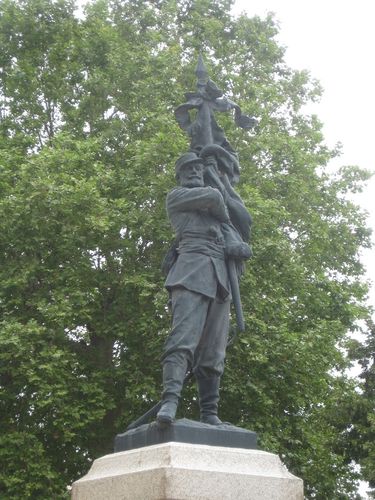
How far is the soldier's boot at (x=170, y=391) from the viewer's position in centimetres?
643

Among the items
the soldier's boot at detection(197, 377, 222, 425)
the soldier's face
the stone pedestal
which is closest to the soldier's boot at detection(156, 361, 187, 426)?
the stone pedestal

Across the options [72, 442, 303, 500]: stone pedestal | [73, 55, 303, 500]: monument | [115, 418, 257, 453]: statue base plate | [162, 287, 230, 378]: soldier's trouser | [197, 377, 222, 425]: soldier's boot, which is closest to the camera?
[72, 442, 303, 500]: stone pedestal

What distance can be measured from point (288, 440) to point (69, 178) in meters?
6.34

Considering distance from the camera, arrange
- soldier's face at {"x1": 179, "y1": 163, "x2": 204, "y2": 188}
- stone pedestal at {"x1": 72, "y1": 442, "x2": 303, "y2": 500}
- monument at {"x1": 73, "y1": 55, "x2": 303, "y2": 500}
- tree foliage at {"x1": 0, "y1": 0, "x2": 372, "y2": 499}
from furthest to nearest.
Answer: tree foliage at {"x1": 0, "y1": 0, "x2": 372, "y2": 499}, soldier's face at {"x1": 179, "y1": 163, "x2": 204, "y2": 188}, monument at {"x1": 73, "y1": 55, "x2": 303, "y2": 500}, stone pedestal at {"x1": 72, "y1": 442, "x2": 303, "y2": 500}

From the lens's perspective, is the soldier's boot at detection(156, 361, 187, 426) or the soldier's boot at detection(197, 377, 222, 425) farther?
the soldier's boot at detection(197, 377, 222, 425)

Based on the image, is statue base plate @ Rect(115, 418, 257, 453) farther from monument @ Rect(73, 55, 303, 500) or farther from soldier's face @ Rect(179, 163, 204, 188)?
soldier's face @ Rect(179, 163, 204, 188)

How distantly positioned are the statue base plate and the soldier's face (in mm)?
1970

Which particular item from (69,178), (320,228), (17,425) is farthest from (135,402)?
(320,228)

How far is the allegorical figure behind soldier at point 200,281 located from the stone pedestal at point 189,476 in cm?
62

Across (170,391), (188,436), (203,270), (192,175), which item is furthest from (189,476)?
(192,175)

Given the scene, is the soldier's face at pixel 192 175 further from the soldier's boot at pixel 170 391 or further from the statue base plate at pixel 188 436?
the statue base plate at pixel 188 436

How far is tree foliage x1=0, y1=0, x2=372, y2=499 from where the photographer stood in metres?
16.2

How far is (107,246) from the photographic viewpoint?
17.8m

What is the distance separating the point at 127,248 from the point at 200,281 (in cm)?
1087
